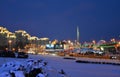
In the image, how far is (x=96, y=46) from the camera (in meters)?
192

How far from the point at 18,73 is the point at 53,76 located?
4.84 meters

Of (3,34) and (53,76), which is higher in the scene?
(3,34)

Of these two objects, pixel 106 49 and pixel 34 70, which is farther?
pixel 106 49

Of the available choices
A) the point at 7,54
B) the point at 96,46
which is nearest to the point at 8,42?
the point at 96,46

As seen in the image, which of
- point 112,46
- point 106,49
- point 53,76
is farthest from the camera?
point 106,49

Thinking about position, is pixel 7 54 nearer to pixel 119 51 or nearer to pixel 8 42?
pixel 119 51

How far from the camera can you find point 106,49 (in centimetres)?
18062

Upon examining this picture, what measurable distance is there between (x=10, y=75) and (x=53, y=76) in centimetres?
527

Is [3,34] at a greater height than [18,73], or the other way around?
[3,34]

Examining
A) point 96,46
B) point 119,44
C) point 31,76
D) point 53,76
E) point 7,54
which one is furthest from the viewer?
point 96,46

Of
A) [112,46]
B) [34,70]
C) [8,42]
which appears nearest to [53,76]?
[34,70]

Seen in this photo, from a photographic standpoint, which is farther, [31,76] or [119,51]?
[119,51]

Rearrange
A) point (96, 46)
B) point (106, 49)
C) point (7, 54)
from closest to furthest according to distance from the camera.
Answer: point (7, 54) < point (106, 49) < point (96, 46)

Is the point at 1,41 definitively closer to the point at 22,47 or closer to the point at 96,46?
the point at 22,47
